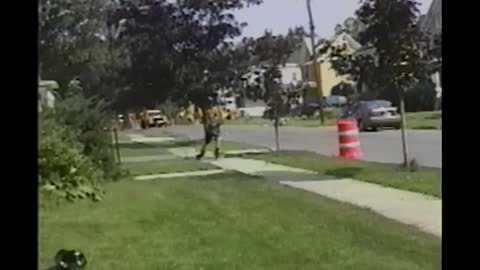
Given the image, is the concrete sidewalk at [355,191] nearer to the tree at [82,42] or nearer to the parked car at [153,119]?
the parked car at [153,119]

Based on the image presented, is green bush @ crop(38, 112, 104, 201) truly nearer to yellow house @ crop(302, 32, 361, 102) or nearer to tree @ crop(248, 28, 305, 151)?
tree @ crop(248, 28, 305, 151)

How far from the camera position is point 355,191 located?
5.77 meters

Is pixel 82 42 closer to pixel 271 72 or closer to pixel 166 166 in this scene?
pixel 271 72

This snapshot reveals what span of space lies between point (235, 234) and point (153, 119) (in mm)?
665

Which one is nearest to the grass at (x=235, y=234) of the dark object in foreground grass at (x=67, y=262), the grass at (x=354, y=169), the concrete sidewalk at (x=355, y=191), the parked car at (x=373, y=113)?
the concrete sidewalk at (x=355, y=191)

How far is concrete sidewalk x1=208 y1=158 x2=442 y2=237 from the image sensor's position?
4.17 metres

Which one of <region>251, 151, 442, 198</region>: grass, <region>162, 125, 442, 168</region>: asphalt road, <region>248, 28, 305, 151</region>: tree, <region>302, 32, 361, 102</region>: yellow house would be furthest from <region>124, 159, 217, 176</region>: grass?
<region>302, 32, 361, 102</region>: yellow house

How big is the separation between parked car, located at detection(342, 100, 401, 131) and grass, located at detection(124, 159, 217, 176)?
Answer: 142 centimetres

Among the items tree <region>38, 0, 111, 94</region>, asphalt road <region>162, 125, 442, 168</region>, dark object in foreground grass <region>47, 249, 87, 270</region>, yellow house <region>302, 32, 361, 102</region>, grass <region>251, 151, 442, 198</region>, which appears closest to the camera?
dark object in foreground grass <region>47, 249, 87, 270</region>

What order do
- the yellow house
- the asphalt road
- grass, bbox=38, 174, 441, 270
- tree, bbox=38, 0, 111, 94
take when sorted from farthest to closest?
the asphalt road
the yellow house
grass, bbox=38, 174, 441, 270
tree, bbox=38, 0, 111, 94

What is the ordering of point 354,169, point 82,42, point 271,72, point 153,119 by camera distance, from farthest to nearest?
point 354,169, point 271,72, point 153,119, point 82,42

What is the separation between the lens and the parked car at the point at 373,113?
403 centimetres

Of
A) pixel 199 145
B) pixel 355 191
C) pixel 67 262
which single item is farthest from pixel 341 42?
pixel 199 145
